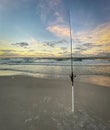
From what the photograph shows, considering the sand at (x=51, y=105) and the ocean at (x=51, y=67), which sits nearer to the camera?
the sand at (x=51, y=105)

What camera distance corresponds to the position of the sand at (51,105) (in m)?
1.58

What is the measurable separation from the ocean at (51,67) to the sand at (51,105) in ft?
0.20

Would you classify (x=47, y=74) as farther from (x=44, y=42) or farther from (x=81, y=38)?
(x=81, y=38)

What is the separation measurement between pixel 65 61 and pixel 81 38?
0.82ft

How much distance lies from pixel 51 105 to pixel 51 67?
1.17 feet

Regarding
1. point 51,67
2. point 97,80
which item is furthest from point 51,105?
point 97,80

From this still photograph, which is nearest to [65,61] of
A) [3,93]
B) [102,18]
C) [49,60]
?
[49,60]

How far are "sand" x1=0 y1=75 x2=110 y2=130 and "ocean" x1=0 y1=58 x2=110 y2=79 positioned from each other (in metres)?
0.06

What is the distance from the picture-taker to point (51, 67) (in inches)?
70.4

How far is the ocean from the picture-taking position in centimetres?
170

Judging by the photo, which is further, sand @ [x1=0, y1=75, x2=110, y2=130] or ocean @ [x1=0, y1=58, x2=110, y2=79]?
ocean @ [x1=0, y1=58, x2=110, y2=79]

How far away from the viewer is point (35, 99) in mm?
1697

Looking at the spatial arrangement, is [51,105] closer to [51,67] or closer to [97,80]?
[51,67]

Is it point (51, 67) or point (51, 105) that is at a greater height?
point (51, 67)
